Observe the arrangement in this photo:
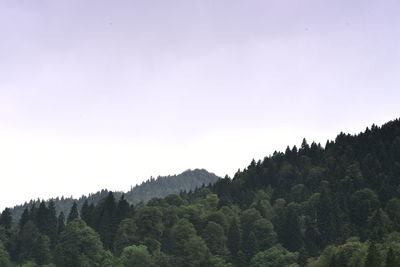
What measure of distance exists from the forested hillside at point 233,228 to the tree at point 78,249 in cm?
25

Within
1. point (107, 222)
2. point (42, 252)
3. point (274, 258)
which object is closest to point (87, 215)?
point (107, 222)

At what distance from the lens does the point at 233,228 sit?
156m

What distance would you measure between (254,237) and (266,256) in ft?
38.2

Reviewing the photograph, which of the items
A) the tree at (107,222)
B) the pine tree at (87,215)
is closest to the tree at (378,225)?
the tree at (107,222)

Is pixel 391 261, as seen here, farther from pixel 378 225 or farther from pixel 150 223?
pixel 150 223

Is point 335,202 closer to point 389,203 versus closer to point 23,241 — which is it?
point 389,203

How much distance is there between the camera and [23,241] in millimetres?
156000

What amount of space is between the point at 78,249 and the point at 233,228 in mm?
42412

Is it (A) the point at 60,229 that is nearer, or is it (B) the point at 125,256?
(B) the point at 125,256

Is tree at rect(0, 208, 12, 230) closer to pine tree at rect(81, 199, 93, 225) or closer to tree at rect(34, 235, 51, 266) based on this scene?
pine tree at rect(81, 199, 93, 225)

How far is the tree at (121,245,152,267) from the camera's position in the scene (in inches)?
5374

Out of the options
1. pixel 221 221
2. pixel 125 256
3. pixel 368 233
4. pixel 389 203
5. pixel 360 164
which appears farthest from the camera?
pixel 360 164

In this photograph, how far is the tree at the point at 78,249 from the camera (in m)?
137

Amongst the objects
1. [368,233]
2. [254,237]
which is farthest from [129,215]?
[368,233]
